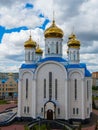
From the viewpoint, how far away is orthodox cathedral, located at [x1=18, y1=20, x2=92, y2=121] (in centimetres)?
2750

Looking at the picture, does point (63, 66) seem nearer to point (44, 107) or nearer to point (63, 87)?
point (63, 87)

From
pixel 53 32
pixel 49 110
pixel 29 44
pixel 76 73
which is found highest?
pixel 53 32

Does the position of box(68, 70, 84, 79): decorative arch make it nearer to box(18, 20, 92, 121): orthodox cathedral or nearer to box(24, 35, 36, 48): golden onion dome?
box(18, 20, 92, 121): orthodox cathedral

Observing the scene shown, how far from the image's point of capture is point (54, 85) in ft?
92.4

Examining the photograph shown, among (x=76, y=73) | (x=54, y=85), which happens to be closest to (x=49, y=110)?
(x=54, y=85)

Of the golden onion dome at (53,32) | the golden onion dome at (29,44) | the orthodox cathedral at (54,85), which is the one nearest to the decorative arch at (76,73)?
the orthodox cathedral at (54,85)

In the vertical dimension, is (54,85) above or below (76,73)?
below

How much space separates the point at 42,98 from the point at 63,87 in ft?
8.96

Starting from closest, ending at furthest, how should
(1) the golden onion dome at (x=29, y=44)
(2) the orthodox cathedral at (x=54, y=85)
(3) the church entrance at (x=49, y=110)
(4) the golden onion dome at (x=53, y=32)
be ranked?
1. (3) the church entrance at (x=49, y=110)
2. (2) the orthodox cathedral at (x=54, y=85)
3. (4) the golden onion dome at (x=53, y=32)
4. (1) the golden onion dome at (x=29, y=44)

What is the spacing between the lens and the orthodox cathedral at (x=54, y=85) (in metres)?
27.5

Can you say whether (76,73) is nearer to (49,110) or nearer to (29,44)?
(49,110)

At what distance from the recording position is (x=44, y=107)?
2777 centimetres

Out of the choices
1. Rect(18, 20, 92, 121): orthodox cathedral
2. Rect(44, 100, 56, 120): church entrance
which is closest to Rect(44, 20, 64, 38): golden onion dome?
Rect(18, 20, 92, 121): orthodox cathedral

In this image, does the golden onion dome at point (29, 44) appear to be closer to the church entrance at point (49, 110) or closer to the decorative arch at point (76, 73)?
the decorative arch at point (76, 73)
